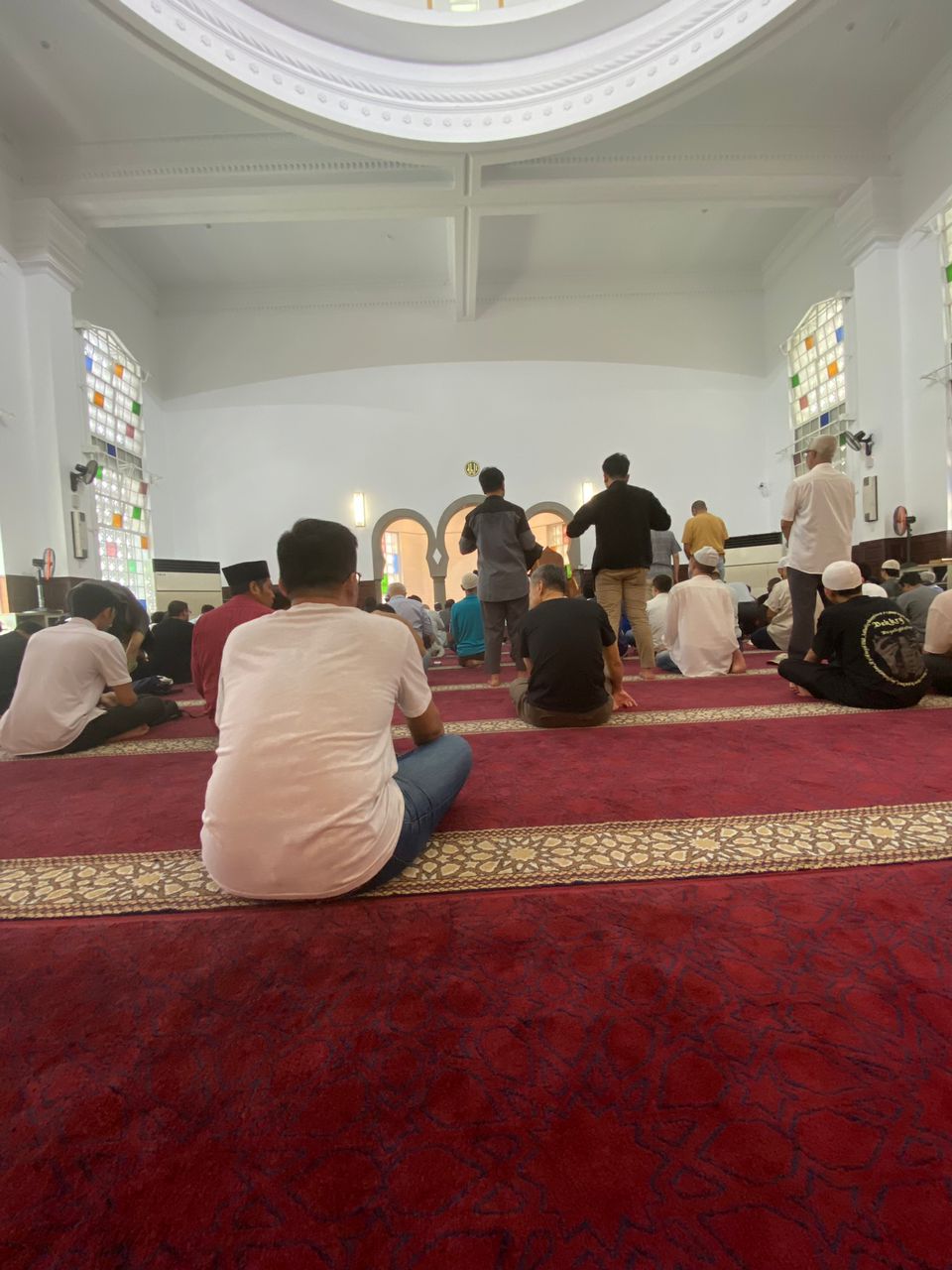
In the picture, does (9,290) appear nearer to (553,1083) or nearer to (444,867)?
(444,867)

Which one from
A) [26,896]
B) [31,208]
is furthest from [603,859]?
[31,208]

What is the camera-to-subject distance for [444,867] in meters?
1.54

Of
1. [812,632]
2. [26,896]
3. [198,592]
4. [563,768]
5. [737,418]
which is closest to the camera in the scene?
[26,896]

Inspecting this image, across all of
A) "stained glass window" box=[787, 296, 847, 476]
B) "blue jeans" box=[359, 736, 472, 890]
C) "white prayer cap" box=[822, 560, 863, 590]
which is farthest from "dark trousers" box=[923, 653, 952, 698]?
"stained glass window" box=[787, 296, 847, 476]

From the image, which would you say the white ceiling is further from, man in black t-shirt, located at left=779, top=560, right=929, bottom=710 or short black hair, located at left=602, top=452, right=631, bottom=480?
man in black t-shirt, located at left=779, top=560, right=929, bottom=710

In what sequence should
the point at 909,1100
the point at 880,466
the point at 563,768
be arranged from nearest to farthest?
the point at 909,1100 < the point at 563,768 < the point at 880,466

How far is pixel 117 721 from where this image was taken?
10.8 feet

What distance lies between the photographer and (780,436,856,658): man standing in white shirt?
11.8 ft

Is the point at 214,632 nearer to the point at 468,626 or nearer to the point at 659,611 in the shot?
the point at 468,626

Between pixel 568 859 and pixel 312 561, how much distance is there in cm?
92

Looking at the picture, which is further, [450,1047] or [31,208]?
[31,208]

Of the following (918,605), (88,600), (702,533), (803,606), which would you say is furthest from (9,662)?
Result: (702,533)

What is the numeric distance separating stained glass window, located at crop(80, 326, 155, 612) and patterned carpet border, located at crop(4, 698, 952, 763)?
5733mm

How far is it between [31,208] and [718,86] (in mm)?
7212
